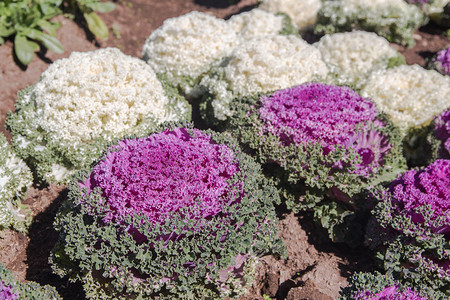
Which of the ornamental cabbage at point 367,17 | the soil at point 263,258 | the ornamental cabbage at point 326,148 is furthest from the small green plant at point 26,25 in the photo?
the ornamental cabbage at point 367,17

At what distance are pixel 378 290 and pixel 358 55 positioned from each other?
435 centimetres

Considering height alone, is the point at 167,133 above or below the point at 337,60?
above

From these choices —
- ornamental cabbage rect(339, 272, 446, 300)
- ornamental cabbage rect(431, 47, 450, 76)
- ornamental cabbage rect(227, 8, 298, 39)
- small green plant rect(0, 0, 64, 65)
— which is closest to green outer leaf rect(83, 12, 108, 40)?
small green plant rect(0, 0, 64, 65)

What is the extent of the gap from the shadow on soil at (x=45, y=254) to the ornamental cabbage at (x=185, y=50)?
2.31 m

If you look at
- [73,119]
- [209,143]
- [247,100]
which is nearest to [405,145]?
[247,100]

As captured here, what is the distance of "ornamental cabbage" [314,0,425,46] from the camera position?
27.8 feet

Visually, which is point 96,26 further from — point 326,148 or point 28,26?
point 326,148

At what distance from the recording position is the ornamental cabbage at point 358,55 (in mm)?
6633

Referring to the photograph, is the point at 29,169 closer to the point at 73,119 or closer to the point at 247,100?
the point at 73,119

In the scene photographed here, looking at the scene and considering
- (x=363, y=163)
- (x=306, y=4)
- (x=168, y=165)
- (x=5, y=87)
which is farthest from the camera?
(x=306, y=4)

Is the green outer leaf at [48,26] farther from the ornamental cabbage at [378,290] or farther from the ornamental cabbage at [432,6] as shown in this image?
the ornamental cabbage at [432,6]

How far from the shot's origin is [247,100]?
17.3 ft

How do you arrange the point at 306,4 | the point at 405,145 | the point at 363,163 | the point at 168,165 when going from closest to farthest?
1. the point at 168,165
2. the point at 363,163
3. the point at 405,145
4. the point at 306,4

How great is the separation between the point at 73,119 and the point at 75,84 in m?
0.48
